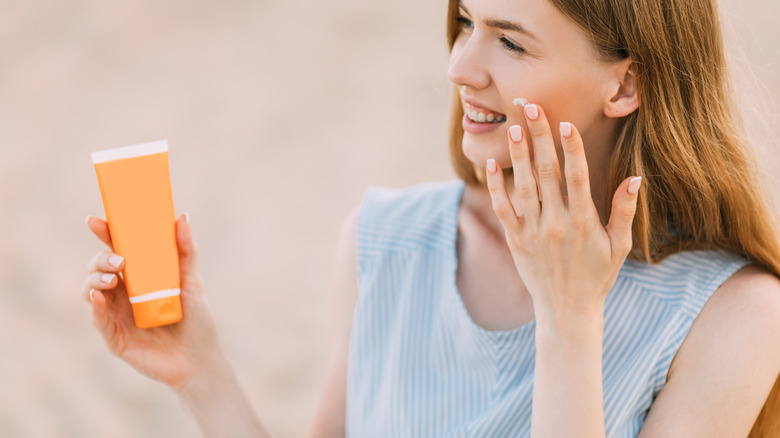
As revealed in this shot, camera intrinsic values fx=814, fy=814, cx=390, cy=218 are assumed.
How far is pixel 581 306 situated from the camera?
1.35 m

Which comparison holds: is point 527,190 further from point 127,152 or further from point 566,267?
point 127,152

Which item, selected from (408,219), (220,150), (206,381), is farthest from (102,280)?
(220,150)

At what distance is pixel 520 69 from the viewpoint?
1.43 m

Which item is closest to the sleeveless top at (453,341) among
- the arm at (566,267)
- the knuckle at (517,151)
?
the arm at (566,267)

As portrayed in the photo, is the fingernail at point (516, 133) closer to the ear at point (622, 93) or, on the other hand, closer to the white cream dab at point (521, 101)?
the white cream dab at point (521, 101)

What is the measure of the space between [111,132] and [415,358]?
3.40m

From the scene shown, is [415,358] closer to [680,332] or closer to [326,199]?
[680,332]

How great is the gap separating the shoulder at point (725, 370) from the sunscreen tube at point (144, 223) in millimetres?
900

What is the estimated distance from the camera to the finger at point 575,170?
4.28 feet

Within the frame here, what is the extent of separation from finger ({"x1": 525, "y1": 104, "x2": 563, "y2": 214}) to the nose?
0.48 feet

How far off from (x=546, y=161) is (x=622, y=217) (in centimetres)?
16

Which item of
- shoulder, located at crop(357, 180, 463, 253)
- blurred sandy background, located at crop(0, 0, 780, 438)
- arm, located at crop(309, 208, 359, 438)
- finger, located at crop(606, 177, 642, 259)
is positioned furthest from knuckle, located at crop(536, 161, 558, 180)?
blurred sandy background, located at crop(0, 0, 780, 438)

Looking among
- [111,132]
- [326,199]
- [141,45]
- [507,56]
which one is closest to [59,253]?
[111,132]

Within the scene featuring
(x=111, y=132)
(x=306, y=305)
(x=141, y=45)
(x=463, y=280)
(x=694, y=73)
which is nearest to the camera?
(x=694, y=73)
